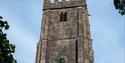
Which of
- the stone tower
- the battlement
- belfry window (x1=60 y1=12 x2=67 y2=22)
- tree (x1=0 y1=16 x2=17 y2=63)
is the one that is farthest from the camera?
the battlement

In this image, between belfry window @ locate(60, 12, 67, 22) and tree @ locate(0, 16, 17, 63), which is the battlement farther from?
tree @ locate(0, 16, 17, 63)

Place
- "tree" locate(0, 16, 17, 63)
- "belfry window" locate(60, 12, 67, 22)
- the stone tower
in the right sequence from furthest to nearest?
"belfry window" locate(60, 12, 67, 22) → the stone tower → "tree" locate(0, 16, 17, 63)

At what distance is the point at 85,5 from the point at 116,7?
29102mm

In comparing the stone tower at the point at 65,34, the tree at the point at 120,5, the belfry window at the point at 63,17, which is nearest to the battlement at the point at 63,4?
the stone tower at the point at 65,34

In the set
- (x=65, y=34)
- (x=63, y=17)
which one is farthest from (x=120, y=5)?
(x=63, y=17)

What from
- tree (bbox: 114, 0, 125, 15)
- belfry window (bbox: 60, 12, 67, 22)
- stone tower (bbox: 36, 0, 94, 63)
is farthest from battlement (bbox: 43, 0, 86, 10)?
tree (bbox: 114, 0, 125, 15)

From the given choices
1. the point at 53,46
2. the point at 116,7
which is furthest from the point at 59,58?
the point at 116,7

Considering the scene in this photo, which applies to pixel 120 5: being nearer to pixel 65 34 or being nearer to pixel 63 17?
pixel 65 34

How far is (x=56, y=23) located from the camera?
4316 cm

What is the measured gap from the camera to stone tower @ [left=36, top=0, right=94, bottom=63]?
3978 centimetres

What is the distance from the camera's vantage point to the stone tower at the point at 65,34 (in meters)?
39.8

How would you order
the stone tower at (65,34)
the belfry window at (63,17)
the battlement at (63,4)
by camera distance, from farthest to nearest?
the battlement at (63,4), the belfry window at (63,17), the stone tower at (65,34)

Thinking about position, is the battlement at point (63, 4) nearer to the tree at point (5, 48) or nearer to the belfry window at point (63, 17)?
the belfry window at point (63, 17)

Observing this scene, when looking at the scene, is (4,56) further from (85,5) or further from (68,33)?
(85,5)
